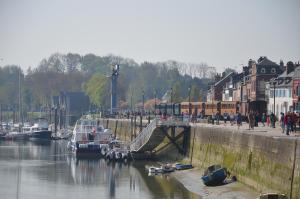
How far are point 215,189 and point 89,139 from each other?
4580 centimetres

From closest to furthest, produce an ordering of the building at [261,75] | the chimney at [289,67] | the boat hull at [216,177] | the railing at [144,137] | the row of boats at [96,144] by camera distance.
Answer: the boat hull at [216,177] → the railing at [144,137] → the row of boats at [96,144] → the chimney at [289,67] → the building at [261,75]

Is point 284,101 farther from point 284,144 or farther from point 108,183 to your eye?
point 284,144

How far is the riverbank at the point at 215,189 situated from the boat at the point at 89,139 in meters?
31.3

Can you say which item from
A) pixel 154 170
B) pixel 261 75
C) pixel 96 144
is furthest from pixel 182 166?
pixel 261 75

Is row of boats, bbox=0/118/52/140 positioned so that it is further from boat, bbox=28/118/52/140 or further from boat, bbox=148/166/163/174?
boat, bbox=148/166/163/174

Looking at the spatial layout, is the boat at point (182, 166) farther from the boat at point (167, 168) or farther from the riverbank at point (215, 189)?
the riverbank at point (215, 189)

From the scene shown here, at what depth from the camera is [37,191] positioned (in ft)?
215

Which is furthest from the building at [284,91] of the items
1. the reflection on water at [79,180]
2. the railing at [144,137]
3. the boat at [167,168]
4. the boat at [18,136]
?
the boat at [18,136]

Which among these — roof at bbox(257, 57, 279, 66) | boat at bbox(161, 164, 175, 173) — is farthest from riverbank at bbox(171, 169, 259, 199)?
roof at bbox(257, 57, 279, 66)

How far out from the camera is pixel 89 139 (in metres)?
105

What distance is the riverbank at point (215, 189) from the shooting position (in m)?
55.8

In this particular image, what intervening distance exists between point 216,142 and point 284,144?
22.0 metres

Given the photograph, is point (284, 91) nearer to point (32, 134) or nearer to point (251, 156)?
point (251, 156)

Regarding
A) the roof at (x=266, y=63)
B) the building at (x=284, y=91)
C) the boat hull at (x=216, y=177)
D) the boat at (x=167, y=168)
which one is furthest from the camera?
the roof at (x=266, y=63)
